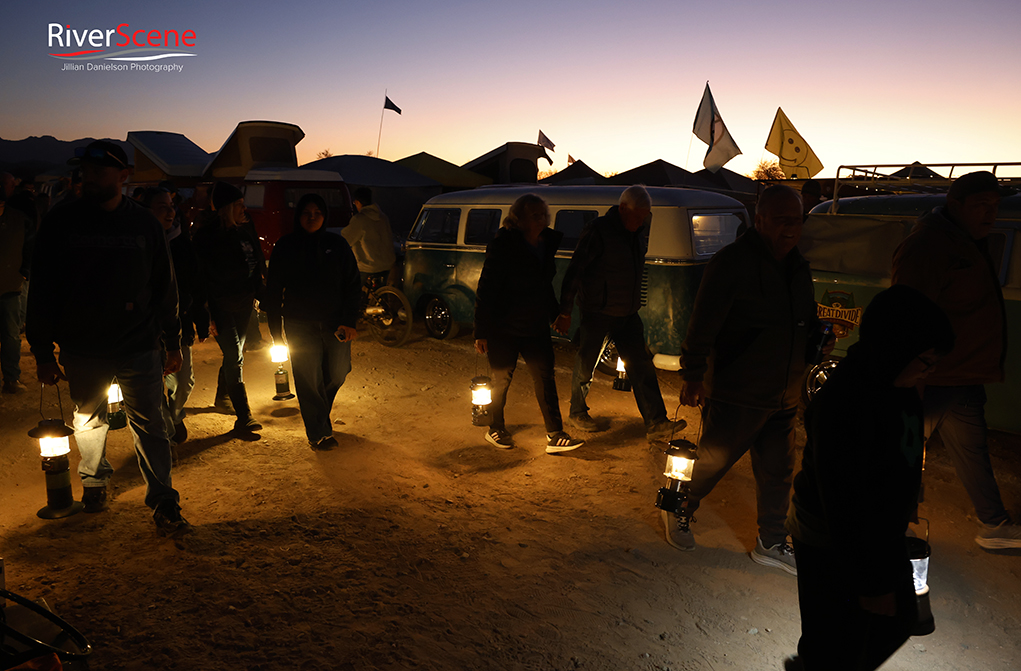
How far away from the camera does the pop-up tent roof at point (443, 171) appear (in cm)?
2392

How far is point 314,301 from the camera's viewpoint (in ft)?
16.8

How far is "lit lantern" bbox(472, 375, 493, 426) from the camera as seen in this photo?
5.67 metres

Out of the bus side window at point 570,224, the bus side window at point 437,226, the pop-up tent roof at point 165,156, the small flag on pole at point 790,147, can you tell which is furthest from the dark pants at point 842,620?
the pop-up tent roof at point 165,156

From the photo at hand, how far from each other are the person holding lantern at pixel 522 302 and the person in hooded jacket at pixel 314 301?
1.06 m

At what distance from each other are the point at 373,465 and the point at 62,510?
77.0 inches

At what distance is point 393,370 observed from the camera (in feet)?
26.5

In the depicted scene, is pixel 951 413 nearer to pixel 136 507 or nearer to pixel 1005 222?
pixel 1005 222

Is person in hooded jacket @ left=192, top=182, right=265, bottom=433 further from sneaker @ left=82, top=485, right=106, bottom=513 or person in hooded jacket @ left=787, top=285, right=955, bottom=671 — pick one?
person in hooded jacket @ left=787, top=285, right=955, bottom=671

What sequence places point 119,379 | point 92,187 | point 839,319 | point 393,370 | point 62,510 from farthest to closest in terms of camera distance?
point 393,370 → point 839,319 → point 62,510 → point 119,379 → point 92,187

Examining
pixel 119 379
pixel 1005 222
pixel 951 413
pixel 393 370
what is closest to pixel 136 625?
pixel 119 379

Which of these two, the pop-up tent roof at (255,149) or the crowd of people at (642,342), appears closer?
the crowd of people at (642,342)

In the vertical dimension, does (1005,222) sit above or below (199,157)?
below

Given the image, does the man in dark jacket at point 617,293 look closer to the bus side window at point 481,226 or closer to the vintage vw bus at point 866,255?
the vintage vw bus at point 866,255

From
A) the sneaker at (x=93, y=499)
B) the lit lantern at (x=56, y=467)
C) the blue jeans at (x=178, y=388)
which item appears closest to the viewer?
the lit lantern at (x=56, y=467)
